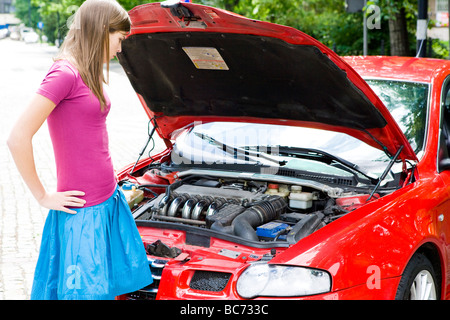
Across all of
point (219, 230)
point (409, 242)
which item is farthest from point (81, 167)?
point (409, 242)

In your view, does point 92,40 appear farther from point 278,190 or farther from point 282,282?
point 278,190

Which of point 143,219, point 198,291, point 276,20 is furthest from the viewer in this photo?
point 276,20

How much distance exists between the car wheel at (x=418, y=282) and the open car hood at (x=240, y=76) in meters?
0.73

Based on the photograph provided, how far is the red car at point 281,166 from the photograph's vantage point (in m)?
2.97

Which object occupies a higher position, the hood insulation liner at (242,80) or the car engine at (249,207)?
the hood insulation liner at (242,80)

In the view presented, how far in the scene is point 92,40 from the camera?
8.08 feet

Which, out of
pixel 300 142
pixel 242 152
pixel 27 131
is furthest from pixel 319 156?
pixel 27 131

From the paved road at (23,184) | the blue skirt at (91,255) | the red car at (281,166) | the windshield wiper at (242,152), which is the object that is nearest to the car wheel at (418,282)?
the red car at (281,166)

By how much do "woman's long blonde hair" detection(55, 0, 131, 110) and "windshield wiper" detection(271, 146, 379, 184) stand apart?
1.97 m

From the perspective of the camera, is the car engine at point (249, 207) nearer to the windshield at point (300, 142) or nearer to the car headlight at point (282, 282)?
the windshield at point (300, 142)

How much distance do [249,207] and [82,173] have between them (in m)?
1.40
